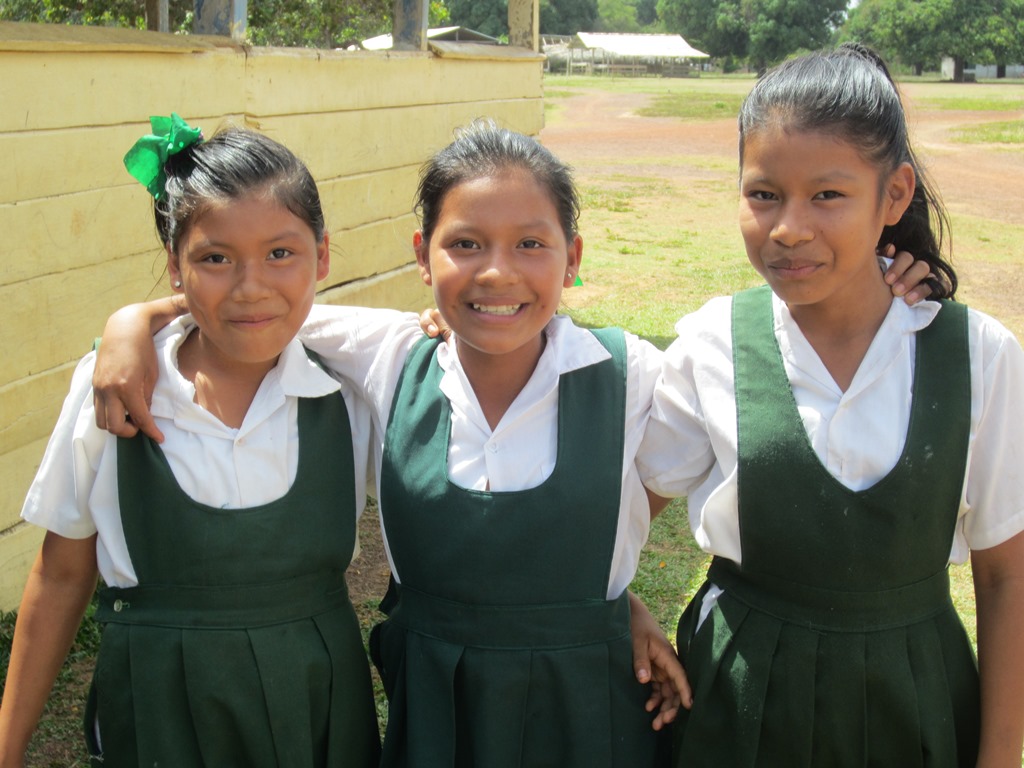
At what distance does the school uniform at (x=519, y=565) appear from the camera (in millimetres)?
1753

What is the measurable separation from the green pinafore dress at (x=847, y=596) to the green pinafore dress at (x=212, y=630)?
0.66 meters

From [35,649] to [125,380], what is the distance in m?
0.46

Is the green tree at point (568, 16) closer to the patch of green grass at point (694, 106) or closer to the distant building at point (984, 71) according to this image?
the distant building at point (984, 71)

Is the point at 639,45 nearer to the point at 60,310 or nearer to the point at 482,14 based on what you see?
the point at 482,14

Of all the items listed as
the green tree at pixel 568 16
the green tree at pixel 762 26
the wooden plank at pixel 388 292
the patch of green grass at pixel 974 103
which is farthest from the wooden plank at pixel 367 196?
the green tree at pixel 568 16

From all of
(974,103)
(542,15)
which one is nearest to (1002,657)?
(974,103)

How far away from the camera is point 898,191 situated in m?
1.74

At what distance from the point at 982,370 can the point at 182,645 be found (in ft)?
4.22

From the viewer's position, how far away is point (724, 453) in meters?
1.75

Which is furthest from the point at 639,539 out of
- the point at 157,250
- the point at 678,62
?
the point at 678,62

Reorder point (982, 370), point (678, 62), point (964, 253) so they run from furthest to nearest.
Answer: point (678, 62)
point (964, 253)
point (982, 370)

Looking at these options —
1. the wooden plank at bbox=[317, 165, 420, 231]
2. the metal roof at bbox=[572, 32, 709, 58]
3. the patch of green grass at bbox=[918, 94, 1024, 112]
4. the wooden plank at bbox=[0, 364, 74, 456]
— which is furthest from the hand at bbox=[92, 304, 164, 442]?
the metal roof at bbox=[572, 32, 709, 58]

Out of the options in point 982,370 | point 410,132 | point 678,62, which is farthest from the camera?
point 678,62

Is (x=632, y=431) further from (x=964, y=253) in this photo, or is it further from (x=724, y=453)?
(x=964, y=253)
